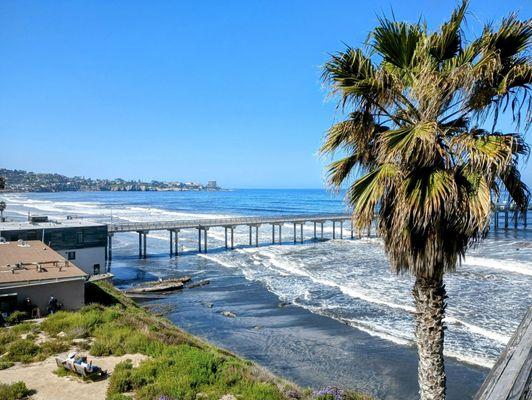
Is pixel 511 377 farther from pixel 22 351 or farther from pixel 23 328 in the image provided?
pixel 23 328

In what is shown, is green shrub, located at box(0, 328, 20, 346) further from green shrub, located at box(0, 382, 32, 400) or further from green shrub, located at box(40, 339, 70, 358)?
green shrub, located at box(0, 382, 32, 400)

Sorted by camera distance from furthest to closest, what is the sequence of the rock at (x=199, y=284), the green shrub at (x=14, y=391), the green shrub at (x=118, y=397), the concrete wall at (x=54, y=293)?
the rock at (x=199, y=284) → the concrete wall at (x=54, y=293) → the green shrub at (x=14, y=391) → the green shrub at (x=118, y=397)

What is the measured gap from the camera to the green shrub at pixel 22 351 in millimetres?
13570

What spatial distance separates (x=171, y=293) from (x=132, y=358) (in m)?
18.3

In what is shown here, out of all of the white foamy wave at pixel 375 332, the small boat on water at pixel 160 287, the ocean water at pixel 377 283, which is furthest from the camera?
the small boat on water at pixel 160 287

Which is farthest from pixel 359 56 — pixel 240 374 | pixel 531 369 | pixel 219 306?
pixel 219 306

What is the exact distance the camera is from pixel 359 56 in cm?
548

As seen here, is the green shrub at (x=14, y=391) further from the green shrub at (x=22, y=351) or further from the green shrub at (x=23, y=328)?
Answer: the green shrub at (x=23, y=328)

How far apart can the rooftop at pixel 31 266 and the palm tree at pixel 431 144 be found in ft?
60.5

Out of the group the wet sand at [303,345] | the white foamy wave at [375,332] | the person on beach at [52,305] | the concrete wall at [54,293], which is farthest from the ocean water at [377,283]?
the person on beach at [52,305]

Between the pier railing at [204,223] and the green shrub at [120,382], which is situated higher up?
the pier railing at [204,223]

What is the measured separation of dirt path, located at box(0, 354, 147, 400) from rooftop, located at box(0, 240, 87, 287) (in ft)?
23.0

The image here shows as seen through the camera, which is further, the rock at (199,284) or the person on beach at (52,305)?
the rock at (199,284)

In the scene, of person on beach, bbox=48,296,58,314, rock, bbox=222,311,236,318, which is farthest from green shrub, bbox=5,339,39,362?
rock, bbox=222,311,236,318
